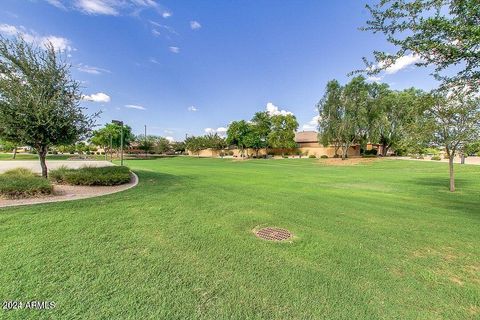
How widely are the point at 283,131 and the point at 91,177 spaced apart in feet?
148

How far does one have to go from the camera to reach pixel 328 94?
121 feet

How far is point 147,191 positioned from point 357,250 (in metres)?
7.05

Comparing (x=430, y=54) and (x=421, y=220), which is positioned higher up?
(x=430, y=54)

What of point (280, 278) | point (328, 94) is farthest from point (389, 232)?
point (328, 94)

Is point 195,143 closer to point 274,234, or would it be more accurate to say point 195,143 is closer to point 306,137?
point 306,137

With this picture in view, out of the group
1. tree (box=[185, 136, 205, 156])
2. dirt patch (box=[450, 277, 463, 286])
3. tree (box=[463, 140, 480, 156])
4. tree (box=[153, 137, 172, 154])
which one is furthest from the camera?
tree (box=[153, 137, 172, 154])

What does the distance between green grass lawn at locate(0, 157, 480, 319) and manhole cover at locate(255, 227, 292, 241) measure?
0.73 feet

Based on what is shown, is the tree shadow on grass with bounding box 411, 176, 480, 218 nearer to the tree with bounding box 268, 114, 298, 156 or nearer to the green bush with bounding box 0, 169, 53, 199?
the green bush with bounding box 0, 169, 53, 199

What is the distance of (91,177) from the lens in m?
9.31

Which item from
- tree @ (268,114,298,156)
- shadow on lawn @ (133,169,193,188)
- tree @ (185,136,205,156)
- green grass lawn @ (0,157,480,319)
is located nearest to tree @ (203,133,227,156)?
tree @ (185,136,205,156)

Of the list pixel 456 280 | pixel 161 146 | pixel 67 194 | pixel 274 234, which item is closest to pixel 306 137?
pixel 161 146

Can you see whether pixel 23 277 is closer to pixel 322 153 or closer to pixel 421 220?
pixel 421 220

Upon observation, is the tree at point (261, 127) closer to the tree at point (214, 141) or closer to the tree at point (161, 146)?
the tree at point (214, 141)

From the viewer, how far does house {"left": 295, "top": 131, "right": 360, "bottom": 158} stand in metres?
51.3
